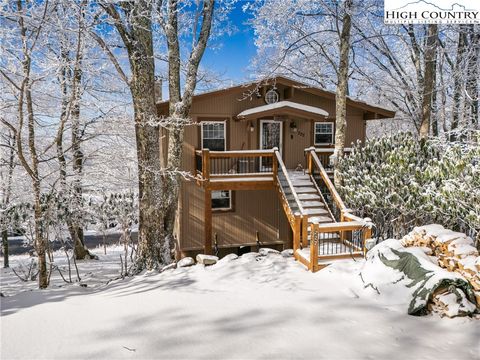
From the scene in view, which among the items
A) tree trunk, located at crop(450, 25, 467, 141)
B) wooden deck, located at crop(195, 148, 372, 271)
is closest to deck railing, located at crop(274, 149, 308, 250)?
wooden deck, located at crop(195, 148, 372, 271)

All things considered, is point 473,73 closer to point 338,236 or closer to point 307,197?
point 307,197

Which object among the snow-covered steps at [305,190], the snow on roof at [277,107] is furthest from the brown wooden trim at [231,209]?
the snow on roof at [277,107]

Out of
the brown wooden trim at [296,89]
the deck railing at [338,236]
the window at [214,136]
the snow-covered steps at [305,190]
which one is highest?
the brown wooden trim at [296,89]

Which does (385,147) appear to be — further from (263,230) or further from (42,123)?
A: (42,123)

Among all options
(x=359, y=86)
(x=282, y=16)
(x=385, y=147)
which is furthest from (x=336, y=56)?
(x=385, y=147)

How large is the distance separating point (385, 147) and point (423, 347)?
5668mm

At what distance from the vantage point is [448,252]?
5.05 m

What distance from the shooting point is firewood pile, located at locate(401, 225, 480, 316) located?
14.5 feet

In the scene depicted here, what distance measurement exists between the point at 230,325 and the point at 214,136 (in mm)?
7891

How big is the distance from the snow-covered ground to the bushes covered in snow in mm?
2320

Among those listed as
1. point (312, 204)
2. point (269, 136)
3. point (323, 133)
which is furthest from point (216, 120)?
point (312, 204)

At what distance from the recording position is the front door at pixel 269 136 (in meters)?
11.5

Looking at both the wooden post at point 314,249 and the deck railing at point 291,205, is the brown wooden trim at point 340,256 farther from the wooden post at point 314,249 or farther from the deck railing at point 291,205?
the deck railing at point 291,205

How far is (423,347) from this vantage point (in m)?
3.63
